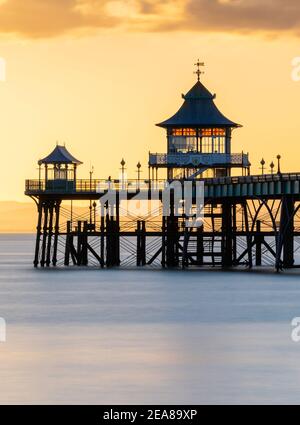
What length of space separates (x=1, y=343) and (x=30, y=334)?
458 centimetres

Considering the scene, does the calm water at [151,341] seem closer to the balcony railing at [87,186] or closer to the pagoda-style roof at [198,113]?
the balcony railing at [87,186]

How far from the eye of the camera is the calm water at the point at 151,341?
178 feet

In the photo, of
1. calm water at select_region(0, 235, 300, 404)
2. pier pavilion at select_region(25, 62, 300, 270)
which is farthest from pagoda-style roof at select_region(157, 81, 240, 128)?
calm water at select_region(0, 235, 300, 404)

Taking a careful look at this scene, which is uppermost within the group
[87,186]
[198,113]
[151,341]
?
[198,113]

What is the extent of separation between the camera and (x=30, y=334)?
235 feet

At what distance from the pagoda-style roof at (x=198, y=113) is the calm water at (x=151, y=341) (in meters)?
25.8

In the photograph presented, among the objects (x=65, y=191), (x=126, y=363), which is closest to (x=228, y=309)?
(x=126, y=363)

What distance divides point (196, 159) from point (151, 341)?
64017 millimetres

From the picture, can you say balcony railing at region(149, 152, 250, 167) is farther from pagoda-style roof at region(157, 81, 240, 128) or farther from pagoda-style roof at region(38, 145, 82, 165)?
pagoda-style roof at region(38, 145, 82, 165)

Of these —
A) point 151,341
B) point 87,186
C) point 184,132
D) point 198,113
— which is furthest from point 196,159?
point 151,341

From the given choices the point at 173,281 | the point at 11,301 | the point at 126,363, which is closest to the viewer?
the point at 126,363

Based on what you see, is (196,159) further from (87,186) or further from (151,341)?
(151,341)

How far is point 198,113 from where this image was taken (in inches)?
5295
